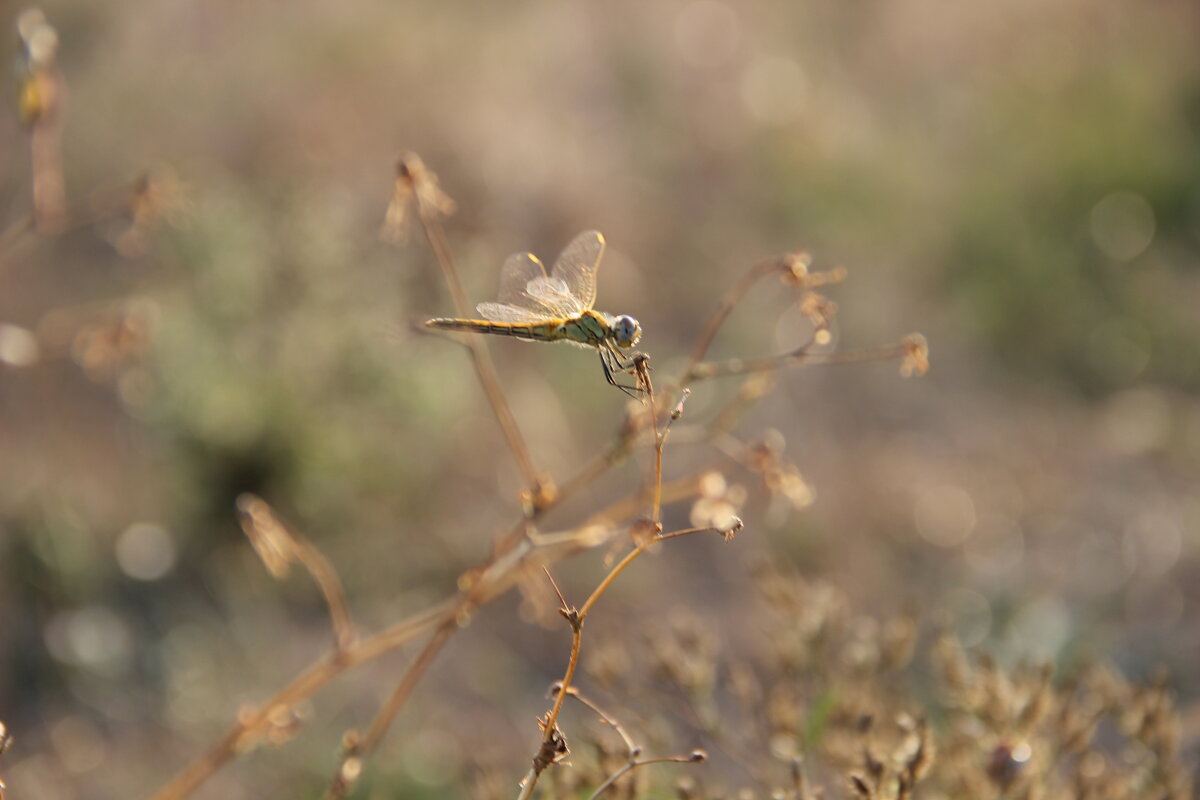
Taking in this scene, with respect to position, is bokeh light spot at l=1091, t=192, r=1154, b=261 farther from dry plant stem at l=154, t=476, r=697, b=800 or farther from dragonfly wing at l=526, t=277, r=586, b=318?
dragonfly wing at l=526, t=277, r=586, b=318

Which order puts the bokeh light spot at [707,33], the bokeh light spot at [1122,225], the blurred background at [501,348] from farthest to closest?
the bokeh light spot at [707,33], the bokeh light spot at [1122,225], the blurred background at [501,348]

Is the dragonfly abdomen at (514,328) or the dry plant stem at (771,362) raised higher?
the dry plant stem at (771,362)

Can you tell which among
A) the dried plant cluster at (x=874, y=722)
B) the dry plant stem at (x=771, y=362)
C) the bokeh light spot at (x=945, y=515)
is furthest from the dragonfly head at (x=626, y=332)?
the bokeh light spot at (x=945, y=515)

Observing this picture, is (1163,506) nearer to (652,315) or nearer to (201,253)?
(652,315)

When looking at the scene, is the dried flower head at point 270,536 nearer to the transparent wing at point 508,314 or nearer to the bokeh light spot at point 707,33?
the transparent wing at point 508,314

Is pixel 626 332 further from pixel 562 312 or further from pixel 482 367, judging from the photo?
pixel 482 367

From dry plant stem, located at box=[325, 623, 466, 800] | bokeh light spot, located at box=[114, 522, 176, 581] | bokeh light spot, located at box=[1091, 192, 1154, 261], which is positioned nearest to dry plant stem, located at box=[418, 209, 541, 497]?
dry plant stem, located at box=[325, 623, 466, 800]

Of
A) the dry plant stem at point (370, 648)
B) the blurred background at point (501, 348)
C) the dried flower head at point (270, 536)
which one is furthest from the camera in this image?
the blurred background at point (501, 348)
